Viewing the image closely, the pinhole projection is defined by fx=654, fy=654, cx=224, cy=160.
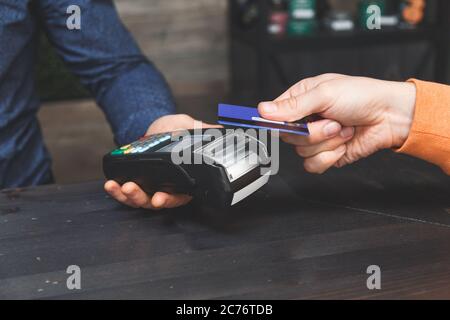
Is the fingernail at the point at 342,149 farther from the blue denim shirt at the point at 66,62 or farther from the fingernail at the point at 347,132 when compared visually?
the blue denim shirt at the point at 66,62

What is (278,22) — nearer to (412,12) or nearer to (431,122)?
(412,12)

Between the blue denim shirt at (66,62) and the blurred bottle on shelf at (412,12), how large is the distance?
143cm

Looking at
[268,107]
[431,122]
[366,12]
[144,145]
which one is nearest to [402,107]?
[431,122]

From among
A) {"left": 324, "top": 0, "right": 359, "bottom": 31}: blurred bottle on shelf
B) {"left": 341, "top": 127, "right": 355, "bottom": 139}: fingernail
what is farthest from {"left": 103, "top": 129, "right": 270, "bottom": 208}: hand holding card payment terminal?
{"left": 324, "top": 0, "right": 359, "bottom": 31}: blurred bottle on shelf

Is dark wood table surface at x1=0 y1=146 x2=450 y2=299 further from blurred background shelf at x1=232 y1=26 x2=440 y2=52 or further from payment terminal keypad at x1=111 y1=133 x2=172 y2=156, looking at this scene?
blurred background shelf at x1=232 y1=26 x2=440 y2=52

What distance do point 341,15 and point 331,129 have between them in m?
1.61

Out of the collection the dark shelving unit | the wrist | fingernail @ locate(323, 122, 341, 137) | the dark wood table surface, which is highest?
the wrist

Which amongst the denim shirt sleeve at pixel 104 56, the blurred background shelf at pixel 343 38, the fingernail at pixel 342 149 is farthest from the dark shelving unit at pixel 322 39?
the fingernail at pixel 342 149

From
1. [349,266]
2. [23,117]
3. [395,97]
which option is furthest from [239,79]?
[349,266]

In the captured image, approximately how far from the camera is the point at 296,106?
0.65 m

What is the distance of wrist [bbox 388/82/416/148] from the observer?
683mm

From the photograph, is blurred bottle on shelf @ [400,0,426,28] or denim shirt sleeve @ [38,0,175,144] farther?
blurred bottle on shelf @ [400,0,426,28]

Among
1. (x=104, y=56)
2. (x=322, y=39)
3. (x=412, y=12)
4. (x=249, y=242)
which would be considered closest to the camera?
(x=249, y=242)
